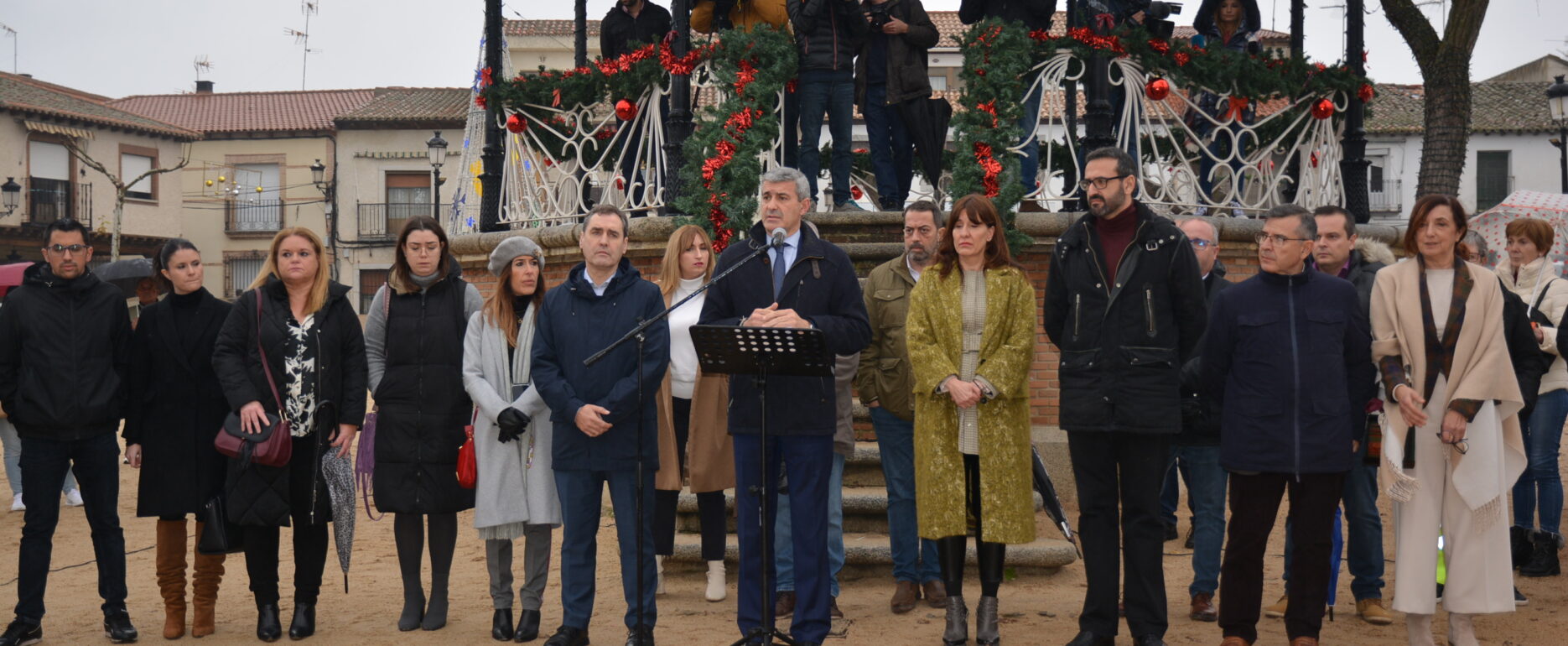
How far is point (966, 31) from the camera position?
31.0 ft

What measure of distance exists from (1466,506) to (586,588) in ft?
12.6

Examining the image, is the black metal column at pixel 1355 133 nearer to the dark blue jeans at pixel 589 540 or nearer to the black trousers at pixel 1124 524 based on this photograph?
the black trousers at pixel 1124 524

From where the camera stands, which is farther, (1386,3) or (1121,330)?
(1386,3)

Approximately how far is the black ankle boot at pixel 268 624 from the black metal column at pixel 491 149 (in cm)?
562

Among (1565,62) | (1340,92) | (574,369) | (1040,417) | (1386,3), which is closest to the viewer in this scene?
(574,369)

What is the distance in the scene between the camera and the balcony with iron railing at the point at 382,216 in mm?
45188

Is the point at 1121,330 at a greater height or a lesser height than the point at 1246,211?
lesser

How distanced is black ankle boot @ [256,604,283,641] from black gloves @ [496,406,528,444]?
4.77ft

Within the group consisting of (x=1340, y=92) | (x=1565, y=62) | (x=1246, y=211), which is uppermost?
(x=1565, y=62)

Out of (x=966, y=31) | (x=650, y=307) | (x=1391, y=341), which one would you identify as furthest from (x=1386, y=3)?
(x=650, y=307)

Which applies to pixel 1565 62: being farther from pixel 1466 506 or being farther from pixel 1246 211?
pixel 1466 506

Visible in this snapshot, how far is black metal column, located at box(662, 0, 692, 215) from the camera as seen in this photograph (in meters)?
9.91

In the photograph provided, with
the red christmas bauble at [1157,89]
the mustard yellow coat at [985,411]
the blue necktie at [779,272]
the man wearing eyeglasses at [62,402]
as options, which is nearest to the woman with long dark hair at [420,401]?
the man wearing eyeglasses at [62,402]

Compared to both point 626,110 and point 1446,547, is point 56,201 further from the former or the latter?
point 1446,547
